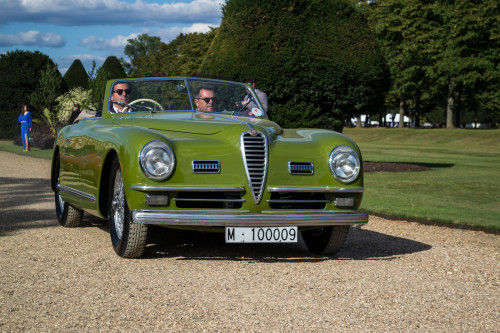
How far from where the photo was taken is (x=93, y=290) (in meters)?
4.78

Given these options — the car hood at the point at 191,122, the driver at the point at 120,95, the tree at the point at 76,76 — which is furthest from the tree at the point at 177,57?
the car hood at the point at 191,122

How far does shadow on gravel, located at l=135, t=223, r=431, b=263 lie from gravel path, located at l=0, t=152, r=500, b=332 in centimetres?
1

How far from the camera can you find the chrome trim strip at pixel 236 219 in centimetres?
534

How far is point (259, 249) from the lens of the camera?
22.1ft

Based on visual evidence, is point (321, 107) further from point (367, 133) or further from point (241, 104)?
point (367, 133)

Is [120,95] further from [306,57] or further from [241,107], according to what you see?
[306,57]

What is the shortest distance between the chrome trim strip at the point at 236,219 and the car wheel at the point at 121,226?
31cm

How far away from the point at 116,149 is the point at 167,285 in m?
1.42

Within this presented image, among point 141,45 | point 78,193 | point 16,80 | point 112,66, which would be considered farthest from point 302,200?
point 141,45

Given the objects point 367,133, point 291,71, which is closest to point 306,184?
point 291,71

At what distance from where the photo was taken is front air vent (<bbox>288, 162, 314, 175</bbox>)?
18.9 feet


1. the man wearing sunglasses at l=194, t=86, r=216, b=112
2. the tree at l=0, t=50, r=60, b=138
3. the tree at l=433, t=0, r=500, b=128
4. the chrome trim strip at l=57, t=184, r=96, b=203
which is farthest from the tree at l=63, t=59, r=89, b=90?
the man wearing sunglasses at l=194, t=86, r=216, b=112

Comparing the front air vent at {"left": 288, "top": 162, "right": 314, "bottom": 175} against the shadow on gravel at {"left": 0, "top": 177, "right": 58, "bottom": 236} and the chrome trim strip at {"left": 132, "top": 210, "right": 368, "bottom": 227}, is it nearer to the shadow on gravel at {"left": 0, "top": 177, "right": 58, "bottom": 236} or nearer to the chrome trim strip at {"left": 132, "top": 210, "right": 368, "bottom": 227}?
the chrome trim strip at {"left": 132, "top": 210, "right": 368, "bottom": 227}

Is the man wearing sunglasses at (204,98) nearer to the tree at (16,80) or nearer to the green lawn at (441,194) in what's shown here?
the green lawn at (441,194)
